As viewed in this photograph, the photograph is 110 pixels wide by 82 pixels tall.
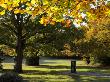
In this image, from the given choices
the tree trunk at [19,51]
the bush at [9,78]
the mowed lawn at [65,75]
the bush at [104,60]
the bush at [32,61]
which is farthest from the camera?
the bush at [32,61]

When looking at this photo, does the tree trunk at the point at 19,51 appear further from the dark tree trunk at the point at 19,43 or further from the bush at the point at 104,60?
the bush at the point at 104,60

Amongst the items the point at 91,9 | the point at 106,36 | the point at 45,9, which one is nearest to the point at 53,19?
the point at 45,9

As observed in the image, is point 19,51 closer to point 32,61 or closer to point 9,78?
point 32,61

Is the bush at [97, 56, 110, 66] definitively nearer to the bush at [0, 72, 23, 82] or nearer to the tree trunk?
the tree trunk

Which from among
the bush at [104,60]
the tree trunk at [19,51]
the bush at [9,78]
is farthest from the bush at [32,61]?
the bush at [9,78]

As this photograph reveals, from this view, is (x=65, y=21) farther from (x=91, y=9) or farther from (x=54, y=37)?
(x=54, y=37)

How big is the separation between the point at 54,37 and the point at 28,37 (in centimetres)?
227

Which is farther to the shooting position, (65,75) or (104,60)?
(104,60)

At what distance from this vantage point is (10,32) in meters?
33.1

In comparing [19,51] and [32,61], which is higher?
[19,51]

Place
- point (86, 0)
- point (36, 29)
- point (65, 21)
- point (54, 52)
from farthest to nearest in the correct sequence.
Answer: point (54, 52), point (36, 29), point (65, 21), point (86, 0)

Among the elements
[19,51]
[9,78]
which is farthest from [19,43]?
[9,78]

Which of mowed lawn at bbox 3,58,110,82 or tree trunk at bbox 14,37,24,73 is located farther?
tree trunk at bbox 14,37,24,73

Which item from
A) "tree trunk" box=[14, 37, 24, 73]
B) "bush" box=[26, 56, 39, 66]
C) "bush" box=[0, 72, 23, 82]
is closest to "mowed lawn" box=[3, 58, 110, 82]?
"tree trunk" box=[14, 37, 24, 73]
